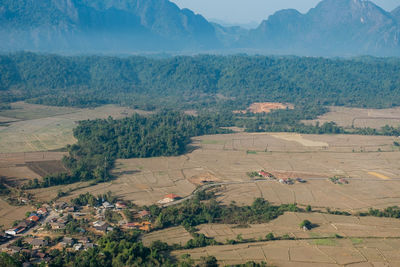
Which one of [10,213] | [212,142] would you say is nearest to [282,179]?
[212,142]

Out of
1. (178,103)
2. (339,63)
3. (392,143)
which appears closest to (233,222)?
(392,143)

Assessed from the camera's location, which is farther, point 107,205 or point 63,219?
point 107,205

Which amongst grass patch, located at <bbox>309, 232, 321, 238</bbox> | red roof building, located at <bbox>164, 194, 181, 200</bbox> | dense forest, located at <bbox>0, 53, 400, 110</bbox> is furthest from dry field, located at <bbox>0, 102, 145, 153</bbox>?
grass patch, located at <bbox>309, 232, 321, 238</bbox>

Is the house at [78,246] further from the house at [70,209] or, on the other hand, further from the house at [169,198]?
the house at [169,198]

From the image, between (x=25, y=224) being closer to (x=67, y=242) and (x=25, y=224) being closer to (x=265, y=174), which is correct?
(x=67, y=242)

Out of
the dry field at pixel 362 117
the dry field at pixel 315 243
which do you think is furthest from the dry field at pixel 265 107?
the dry field at pixel 315 243

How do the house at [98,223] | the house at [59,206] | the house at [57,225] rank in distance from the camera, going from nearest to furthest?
the house at [57,225] < the house at [98,223] < the house at [59,206]

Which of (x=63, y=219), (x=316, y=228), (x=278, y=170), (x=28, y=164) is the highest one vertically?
(x=28, y=164)
